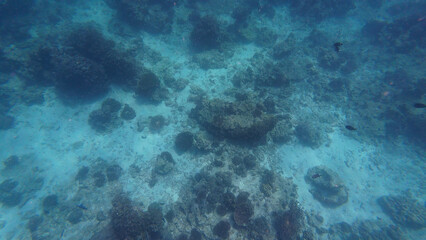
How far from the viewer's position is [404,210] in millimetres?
12578

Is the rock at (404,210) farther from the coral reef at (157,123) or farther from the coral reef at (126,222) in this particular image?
the coral reef at (157,123)

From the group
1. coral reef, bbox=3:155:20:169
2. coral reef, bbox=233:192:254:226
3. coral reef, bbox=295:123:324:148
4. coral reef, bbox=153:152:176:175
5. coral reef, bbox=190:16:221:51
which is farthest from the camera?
coral reef, bbox=190:16:221:51

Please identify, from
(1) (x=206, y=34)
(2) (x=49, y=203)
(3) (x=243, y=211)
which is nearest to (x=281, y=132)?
(3) (x=243, y=211)

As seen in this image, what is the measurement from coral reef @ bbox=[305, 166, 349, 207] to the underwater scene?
0.09 m

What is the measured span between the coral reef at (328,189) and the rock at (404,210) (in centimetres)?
295

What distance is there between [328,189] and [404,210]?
5200mm

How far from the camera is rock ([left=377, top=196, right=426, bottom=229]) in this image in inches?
486

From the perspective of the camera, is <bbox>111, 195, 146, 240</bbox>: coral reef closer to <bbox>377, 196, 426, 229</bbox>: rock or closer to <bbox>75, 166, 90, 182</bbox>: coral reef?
<bbox>75, 166, 90, 182</bbox>: coral reef

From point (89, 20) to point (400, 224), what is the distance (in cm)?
2999

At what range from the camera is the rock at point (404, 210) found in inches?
486

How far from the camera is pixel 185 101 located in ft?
47.8

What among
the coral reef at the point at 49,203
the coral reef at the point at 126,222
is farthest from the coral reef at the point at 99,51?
the coral reef at the point at 126,222

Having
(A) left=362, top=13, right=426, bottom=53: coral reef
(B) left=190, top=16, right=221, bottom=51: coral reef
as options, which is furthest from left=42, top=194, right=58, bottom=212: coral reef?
(A) left=362, top=13, right=426, bottom=53: coral reef

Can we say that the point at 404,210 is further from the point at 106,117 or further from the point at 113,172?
the point at 106,117
